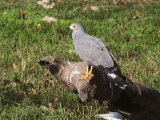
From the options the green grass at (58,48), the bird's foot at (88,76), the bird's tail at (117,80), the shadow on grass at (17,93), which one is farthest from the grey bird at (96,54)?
the shadow on grass at (17,93)

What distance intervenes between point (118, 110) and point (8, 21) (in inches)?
182

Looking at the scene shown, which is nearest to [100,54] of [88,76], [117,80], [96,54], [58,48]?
[96,54]

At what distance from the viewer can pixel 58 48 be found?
802 cm

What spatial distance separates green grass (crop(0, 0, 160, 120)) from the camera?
19.7 feet

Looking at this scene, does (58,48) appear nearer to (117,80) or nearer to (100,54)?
(100,54)

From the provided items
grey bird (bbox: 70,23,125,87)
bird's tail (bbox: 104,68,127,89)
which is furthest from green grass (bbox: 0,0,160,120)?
bird's tail (bbox: 104,68,127,89)

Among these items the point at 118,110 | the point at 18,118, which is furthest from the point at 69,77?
the point at 18,118

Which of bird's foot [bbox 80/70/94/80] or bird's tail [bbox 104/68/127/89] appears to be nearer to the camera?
bird's foot [bbox 80/70/94/80]

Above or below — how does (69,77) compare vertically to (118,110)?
above

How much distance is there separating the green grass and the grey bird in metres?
0.52

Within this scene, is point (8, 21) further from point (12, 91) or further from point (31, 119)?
point (31, 119)

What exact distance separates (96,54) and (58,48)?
232cm

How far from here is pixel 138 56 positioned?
7.88 meters

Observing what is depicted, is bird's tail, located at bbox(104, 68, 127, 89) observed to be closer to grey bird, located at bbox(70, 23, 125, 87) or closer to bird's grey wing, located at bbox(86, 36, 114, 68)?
grey bird, located at bbox(70, 23, 125, 87)
